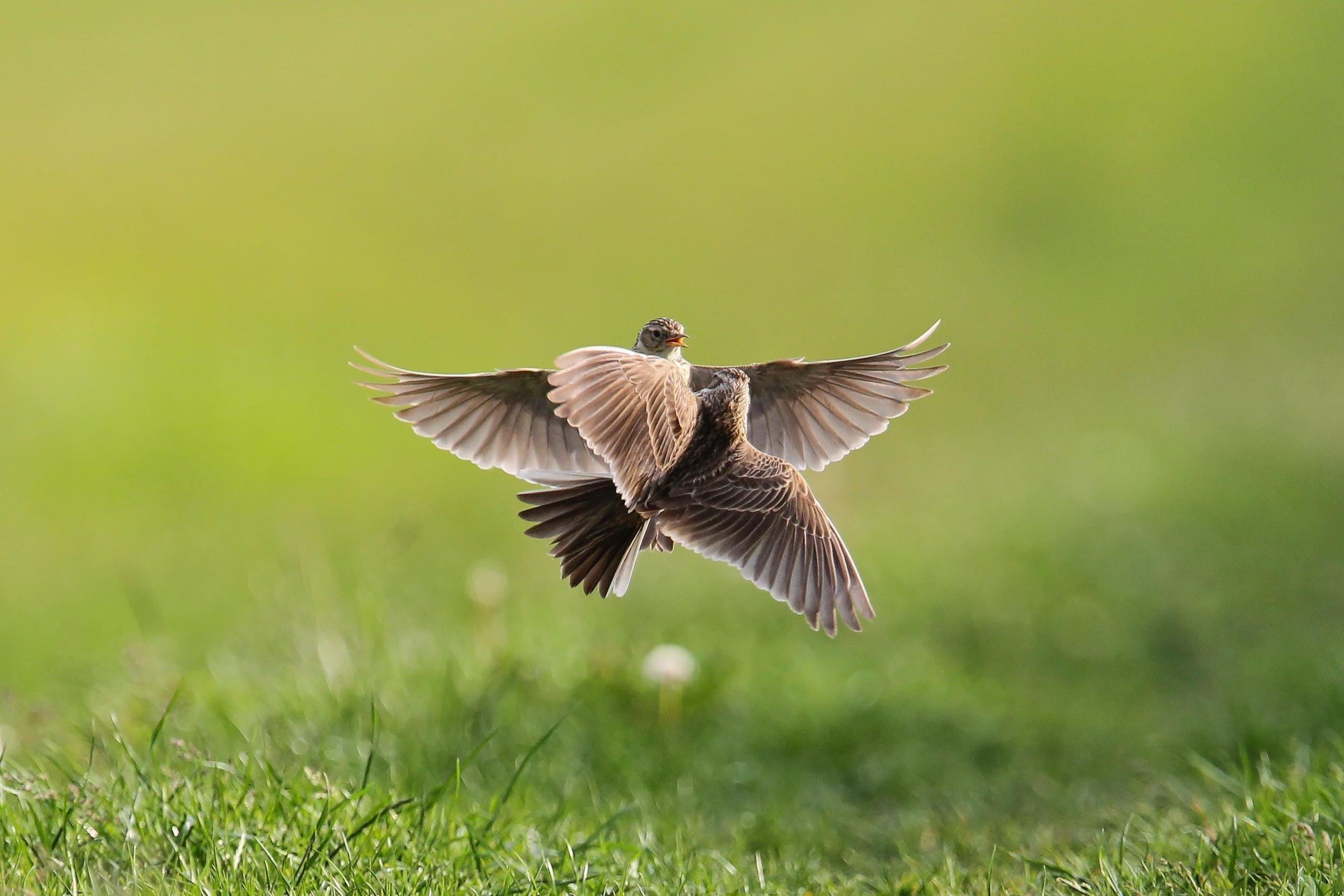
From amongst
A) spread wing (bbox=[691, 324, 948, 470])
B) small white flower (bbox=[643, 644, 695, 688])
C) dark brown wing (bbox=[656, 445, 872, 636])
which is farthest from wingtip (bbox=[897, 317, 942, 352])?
small white flower (bbox=[643, 644, 695, 688])

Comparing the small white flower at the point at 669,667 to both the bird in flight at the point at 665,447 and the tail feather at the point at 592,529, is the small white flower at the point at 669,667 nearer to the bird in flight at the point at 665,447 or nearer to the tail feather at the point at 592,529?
the bird in flight at the point at 665,447

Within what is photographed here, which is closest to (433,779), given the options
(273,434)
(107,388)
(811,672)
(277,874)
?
(277,874)

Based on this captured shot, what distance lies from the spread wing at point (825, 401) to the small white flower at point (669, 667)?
81.4 inches

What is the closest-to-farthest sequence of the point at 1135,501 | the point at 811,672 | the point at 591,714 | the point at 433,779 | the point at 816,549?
the point at 816,549 → the point at 433,779 → the point at 591,714 → the point at 811,672 → the point at 1135,501

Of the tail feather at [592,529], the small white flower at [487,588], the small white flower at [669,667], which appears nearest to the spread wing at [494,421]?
the tail feather at [592,529]

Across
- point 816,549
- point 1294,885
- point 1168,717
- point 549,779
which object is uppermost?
point 816,549

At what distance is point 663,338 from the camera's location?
2.32 metres

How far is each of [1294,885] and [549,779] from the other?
Answer: 2341 millimetres

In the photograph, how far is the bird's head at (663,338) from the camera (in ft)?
7.57

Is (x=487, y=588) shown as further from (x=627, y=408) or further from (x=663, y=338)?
(x=627, y=408)

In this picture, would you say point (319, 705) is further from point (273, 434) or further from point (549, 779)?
point (273, 434)

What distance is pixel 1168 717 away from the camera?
20.1ft

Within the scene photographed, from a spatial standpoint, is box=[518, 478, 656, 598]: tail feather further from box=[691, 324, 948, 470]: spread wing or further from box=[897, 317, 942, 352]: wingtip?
box=[897, 317, 942, 352]: wingtip

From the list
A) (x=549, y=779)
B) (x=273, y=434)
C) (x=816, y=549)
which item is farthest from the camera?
(x=273, y=434)
